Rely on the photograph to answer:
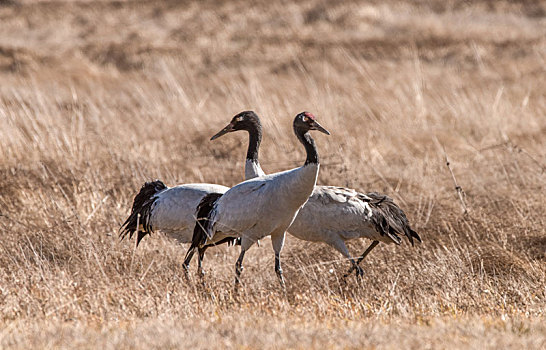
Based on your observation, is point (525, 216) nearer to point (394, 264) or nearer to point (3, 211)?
point (394, 264)

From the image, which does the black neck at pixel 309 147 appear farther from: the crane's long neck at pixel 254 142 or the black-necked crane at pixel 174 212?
the crane's long neck at pixel 254 142

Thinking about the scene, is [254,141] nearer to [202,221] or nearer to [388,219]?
[202,221]

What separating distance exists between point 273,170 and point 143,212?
3080 millimetres

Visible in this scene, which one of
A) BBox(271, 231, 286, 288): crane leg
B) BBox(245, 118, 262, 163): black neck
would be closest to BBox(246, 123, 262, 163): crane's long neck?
BBox(245, 118, 262, 163): black neck

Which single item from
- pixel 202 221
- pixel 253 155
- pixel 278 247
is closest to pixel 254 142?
pixel 253 155

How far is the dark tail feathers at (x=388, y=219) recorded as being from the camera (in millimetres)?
6039

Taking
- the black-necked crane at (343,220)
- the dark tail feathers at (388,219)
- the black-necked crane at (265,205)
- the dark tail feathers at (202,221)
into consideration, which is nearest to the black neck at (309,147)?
the black-necked crane at (265,205)

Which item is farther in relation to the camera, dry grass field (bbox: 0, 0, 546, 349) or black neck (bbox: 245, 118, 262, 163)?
black neck (bbox: 245, 118, 262, 163)

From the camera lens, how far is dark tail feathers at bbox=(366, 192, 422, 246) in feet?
19.8

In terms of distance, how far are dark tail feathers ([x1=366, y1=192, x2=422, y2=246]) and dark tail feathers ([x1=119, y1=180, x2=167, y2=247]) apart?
188 cm

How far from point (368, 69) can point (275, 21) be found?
408 inches

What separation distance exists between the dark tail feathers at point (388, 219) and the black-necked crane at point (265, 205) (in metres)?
0.83

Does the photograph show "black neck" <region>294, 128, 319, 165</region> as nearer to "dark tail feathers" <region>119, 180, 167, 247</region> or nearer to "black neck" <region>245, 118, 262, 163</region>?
"black neck" <region>245, 118, 262, 163</region>

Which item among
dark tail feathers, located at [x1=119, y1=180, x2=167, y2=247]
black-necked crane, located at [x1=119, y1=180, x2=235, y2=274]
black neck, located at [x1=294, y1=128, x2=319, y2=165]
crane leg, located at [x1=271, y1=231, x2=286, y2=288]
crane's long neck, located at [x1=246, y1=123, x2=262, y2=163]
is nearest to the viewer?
black neck, located at [x1=294, y1=128, x2=319, y2=165]
